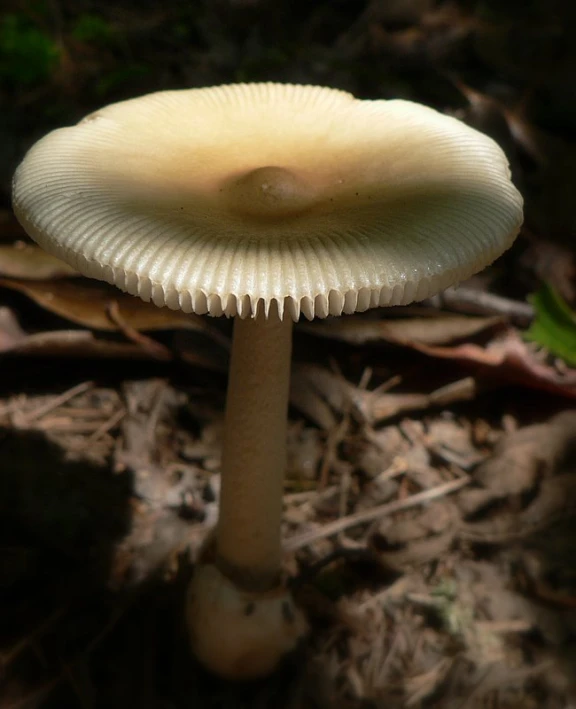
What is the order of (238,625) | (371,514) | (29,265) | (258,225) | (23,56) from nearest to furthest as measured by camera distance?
(258,225) < (238,625) < (371,514) < (29,265) < (23,56)

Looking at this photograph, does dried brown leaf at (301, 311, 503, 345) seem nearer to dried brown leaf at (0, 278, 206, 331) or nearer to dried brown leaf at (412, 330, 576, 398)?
dried brown leaf at (412, 330, 576, 398)

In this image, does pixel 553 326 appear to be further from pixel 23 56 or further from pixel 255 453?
pixel 23 56

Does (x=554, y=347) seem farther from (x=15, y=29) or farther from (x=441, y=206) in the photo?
(x=15, y=29)

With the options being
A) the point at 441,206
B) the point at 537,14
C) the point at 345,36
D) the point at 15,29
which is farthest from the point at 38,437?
the point at 537,14

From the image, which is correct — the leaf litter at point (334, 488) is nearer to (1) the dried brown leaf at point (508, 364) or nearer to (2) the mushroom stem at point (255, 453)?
(1) the dried brown leaf at point (508, 364)

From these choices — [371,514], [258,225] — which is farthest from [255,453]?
[371,514]
